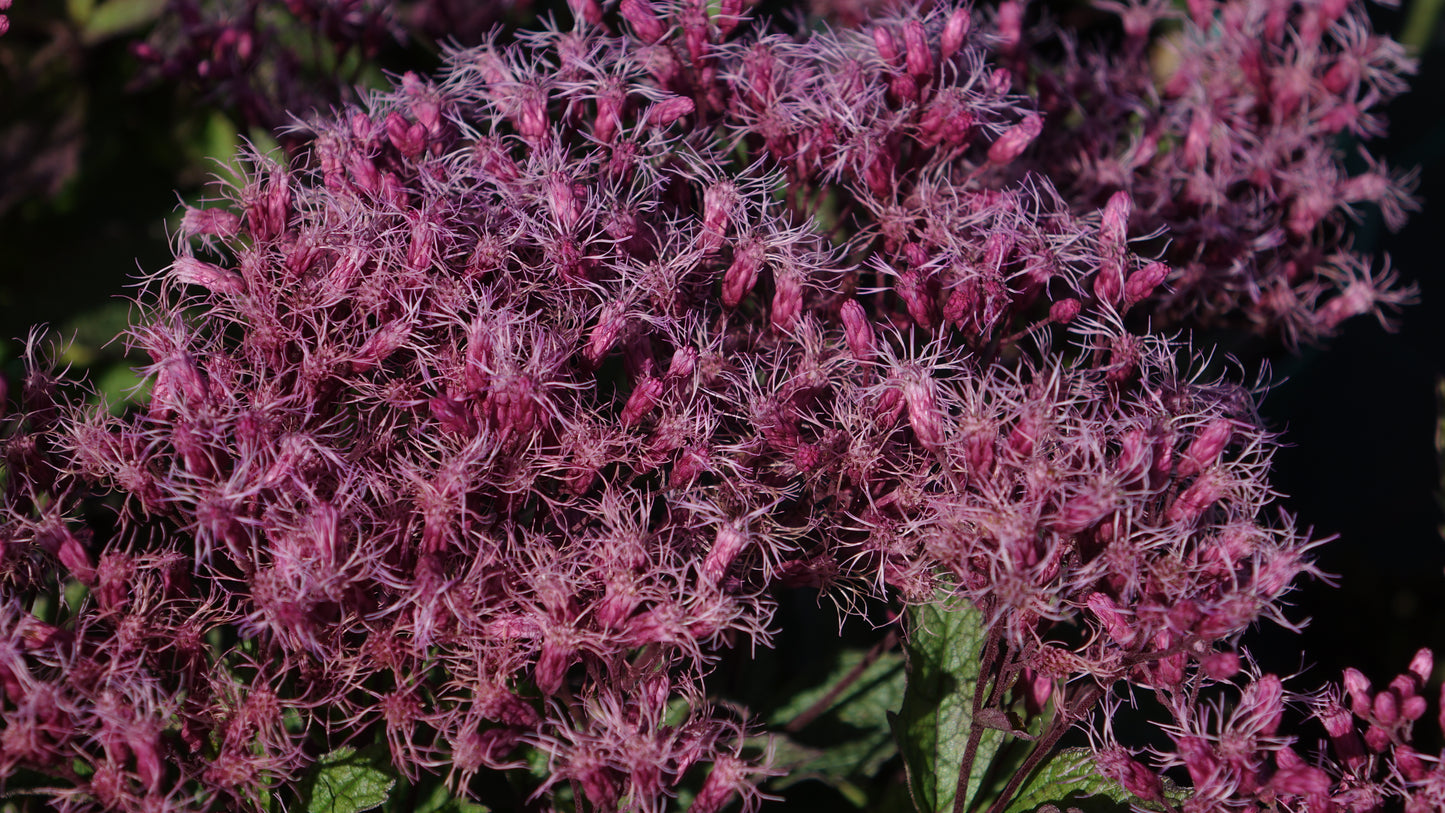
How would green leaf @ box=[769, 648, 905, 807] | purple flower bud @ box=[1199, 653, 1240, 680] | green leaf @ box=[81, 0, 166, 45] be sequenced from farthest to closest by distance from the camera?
1. green leaf @ box=[81, 0, 166, 45]
2. green leaf @ box=[769, 648, 905, 807]
3. purple flower bud @ box=[1199, 653, 1240, 680]

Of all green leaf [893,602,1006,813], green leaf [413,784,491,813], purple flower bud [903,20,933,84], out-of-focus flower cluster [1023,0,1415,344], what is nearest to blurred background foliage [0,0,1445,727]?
out-of-focus flower cluster [1023,0,1415,344]

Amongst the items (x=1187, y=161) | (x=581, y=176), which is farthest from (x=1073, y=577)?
(x=1187, y=161)

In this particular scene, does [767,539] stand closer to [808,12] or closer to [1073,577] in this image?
[1073,577]

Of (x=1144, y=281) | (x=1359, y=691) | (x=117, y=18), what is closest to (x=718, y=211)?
(x=1144, y=281)

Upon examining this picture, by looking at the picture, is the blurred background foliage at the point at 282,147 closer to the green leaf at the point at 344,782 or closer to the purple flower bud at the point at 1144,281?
the purple flower bud at the point at 1144,281

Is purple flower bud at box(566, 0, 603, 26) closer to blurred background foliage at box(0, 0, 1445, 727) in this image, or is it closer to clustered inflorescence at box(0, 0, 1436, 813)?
clustered inflorescence at box(0, 0, 1436, 813)

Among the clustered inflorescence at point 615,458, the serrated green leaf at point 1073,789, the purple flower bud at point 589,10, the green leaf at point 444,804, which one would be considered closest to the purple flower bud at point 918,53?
the clustered inflorescence at point 615,458
